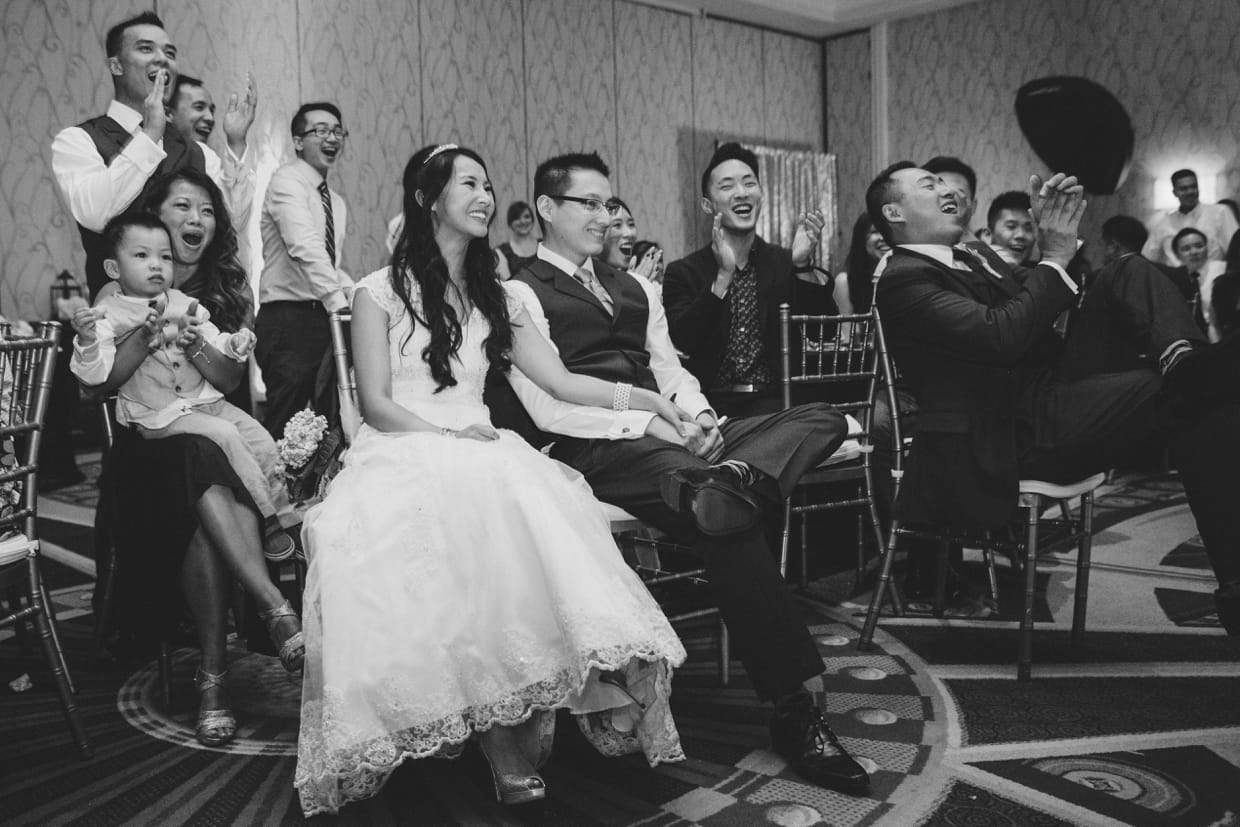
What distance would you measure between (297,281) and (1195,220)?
6663 mm

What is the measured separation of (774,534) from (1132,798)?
185 cm

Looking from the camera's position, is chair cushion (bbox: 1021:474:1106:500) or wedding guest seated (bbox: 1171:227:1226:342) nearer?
chair cushion (bbox: 1021:474:1106:500)

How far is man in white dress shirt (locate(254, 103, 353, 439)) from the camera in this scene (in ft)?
12.5

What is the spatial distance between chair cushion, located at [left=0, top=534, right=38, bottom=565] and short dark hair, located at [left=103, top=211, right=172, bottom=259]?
747 millimetres

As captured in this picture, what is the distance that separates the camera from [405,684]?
174cm

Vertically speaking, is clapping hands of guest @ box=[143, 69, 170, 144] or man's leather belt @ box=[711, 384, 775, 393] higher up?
clapping hands of guest @ box=[143, 69, 170, 144]

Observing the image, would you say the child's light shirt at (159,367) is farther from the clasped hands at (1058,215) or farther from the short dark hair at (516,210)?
the short dark hair at (516,210)

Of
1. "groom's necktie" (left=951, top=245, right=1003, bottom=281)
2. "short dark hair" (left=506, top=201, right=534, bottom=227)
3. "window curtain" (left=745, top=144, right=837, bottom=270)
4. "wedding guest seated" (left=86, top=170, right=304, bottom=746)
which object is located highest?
"window curtain" (left=745, top=144, right=837, bottom=270)

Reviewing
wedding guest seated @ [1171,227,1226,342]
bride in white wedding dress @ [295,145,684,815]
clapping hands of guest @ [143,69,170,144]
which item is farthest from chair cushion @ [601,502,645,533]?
wedding guest seated @ [1171,227,1226,342]

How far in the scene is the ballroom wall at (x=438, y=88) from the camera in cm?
625

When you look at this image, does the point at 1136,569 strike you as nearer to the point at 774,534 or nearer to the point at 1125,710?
the point at 774,534

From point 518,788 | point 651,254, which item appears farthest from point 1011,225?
point 518,788

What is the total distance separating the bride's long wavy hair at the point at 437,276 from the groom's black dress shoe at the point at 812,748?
0.99 meters

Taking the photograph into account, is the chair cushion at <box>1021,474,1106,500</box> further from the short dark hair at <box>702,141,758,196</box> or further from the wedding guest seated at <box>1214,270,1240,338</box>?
the short dark hair at <box>702,141,758,196</box>
